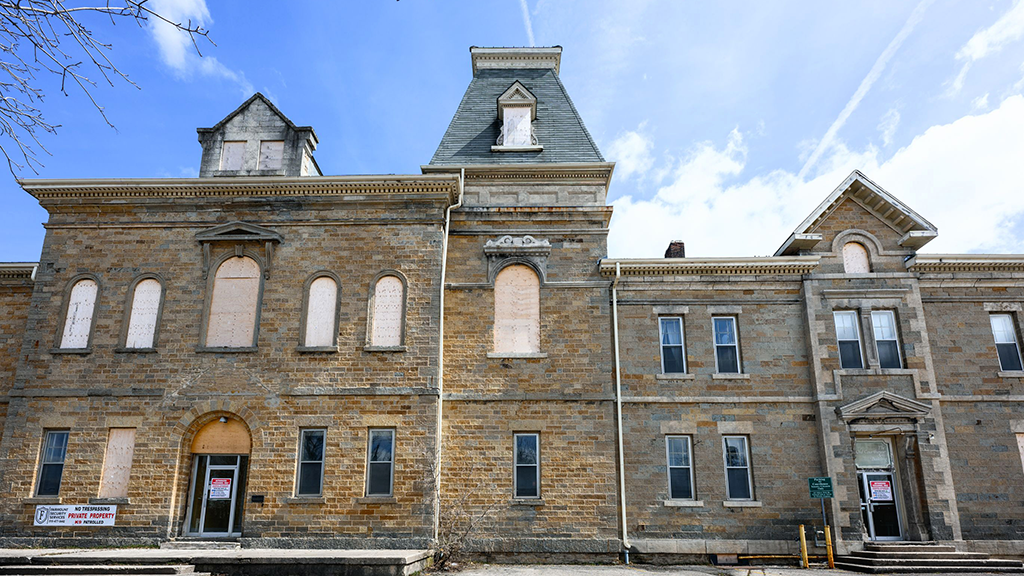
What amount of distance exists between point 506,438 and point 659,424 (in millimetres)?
3788

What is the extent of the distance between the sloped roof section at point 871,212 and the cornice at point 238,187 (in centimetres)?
911

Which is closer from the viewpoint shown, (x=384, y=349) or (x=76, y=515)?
(x=76, y=515)

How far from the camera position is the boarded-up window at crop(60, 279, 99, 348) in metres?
16.8

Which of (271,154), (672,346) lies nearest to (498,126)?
(271,154)

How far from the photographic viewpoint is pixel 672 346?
703 inches

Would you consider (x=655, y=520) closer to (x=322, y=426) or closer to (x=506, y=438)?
(x=506, y=438)

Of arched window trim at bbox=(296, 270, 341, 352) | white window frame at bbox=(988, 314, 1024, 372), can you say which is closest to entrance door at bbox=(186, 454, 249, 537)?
arched window trim at bbox=(296, 270, 341, 352)

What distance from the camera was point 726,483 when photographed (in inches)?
656

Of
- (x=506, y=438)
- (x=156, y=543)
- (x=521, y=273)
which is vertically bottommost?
(x=156, y=543)

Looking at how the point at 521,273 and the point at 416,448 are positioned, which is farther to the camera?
the point at 521,273

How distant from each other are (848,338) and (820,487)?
13.4 feet

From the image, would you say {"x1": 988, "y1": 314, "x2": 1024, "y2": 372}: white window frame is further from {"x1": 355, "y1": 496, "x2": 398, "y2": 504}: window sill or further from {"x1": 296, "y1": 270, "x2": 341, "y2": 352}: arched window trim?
{"x1": 296, "y1": 270, "x2": 341, "y2": 352}: arched window trim

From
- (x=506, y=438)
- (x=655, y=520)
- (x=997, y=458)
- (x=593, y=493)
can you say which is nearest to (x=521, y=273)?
(x=506, y=438)

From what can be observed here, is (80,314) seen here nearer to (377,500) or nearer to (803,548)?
(377,500)
